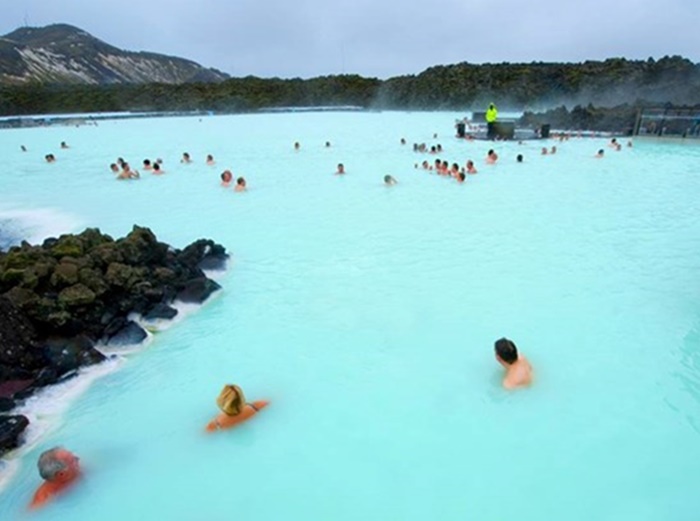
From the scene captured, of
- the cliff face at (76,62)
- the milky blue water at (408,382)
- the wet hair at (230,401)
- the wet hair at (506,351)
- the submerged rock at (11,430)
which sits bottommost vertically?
the milky blue water at (408,382)

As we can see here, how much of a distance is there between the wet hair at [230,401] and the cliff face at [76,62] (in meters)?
76.2

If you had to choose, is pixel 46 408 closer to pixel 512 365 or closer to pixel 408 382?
pixel 408 382

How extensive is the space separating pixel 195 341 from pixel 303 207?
6615mm

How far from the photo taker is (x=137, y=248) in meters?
6.20

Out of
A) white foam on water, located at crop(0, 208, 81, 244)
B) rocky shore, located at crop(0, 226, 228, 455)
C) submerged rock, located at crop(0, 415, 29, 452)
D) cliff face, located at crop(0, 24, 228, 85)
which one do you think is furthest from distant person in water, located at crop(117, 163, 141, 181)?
cliff face, located at crop(0, 24, 228, 85)

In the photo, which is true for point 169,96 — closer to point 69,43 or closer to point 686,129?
point 686,129

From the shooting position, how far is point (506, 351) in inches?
170

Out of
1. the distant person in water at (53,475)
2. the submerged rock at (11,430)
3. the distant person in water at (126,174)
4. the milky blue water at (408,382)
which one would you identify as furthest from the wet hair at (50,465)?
the distant person in water at (126,174)

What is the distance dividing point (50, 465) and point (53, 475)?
0.27 ft

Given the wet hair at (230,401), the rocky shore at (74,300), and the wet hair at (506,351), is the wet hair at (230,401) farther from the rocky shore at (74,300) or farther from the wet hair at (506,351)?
the wet hair at (506,351)

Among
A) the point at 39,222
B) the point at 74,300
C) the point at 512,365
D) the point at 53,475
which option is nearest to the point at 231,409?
the point at 53,475

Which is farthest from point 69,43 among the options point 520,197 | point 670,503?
point 670,503

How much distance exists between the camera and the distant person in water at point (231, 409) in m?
3.93

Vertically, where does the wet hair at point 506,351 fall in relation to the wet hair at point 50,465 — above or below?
above
